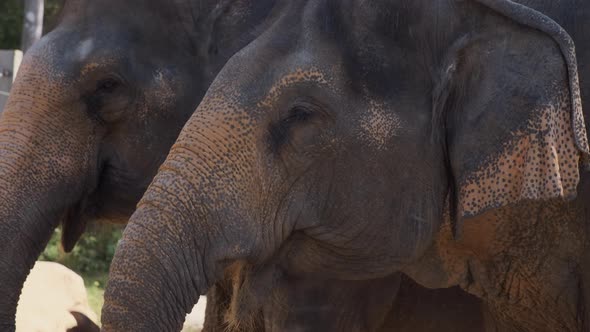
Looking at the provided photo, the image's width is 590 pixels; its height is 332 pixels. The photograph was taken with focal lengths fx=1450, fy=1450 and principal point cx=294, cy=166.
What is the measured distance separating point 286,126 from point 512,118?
60 centimetres

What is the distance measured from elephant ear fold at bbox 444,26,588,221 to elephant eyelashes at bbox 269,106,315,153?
15.8 inches

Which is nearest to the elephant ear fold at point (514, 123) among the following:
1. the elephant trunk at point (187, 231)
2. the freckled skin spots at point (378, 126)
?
the freckled skin spots at point (378, 126)

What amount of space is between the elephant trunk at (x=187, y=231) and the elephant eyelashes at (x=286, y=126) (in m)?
0.08

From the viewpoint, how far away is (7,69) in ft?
25.7

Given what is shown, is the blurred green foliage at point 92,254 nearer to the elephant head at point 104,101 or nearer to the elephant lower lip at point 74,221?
the elephant lower lip at point 74,221

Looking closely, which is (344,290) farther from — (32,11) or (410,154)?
(32,11)

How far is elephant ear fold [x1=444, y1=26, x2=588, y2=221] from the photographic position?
12.3 feet

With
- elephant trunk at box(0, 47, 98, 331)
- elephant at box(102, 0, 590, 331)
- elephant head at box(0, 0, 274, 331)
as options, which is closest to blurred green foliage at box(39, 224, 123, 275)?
elephant head at box(0, 0, 274, 331)

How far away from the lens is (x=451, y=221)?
4.07 m

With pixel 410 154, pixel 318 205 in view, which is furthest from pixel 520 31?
pixel 318 205

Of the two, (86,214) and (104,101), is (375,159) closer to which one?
(104,101)

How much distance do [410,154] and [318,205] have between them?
0.29m

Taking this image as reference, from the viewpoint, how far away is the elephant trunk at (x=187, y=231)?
358cm

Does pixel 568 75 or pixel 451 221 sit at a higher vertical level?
pixel 568 75
